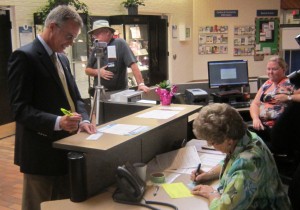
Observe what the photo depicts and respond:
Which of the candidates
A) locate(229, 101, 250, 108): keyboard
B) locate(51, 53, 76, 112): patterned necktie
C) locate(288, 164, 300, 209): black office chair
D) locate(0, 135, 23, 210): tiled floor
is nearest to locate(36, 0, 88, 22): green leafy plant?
locate(0, 135, 23, 210): tiled floor

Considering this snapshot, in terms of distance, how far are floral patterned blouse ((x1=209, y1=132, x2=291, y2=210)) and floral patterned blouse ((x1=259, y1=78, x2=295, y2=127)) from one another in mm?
2137

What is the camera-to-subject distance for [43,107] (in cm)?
191

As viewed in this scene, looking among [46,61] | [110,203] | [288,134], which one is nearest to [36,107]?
[46,61]

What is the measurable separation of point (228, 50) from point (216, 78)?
462 cm

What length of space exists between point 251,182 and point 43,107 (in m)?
1.11

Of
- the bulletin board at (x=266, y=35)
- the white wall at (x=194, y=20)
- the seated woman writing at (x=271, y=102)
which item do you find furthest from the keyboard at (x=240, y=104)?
the bulletin board at (x=266, y=35)

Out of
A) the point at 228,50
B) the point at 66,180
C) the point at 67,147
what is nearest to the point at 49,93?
the point at 67,147

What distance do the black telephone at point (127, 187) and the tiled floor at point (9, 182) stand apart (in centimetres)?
194

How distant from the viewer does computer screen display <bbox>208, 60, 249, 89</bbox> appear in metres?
4.30

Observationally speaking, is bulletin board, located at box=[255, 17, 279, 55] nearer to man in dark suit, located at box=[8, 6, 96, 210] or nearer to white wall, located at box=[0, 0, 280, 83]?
white wall, located at box=[0, 0, 280, 83]

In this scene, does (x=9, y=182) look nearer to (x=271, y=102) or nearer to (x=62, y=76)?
(x=62, y=76)

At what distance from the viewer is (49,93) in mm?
1907

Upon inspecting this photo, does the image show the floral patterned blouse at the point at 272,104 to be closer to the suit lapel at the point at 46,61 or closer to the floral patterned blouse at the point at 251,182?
the floral patterned blouse at the point at 251,182

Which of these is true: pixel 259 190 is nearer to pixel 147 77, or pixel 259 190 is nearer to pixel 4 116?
pixel 4 116
